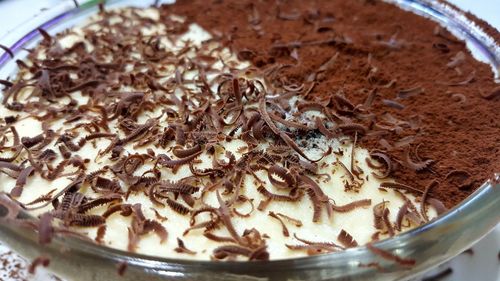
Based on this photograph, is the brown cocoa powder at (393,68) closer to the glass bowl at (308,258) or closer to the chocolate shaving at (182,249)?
the glass bowl at (308,258)

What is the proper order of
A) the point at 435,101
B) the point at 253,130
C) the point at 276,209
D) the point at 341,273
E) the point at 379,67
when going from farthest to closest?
the point at 379,67 < the point at 435,101 < the point at 253,130 < the point at 276,209 < the point at 341,273

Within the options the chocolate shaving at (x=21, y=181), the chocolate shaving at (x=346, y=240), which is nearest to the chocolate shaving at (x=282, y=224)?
the chocolate shaving at (x=346, y=240)

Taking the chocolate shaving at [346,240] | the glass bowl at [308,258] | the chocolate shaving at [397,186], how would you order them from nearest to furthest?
the glass bowl at [308,258] < the chocolate shaving at [346,240] < the chocolate shaving at [397,186]

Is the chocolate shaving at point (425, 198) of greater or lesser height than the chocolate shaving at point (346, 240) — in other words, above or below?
above

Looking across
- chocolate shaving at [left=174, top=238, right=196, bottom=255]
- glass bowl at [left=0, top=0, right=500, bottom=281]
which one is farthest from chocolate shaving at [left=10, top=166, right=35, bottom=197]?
chocolate shaving at [left=174, top=238, right=196, bottom=255]

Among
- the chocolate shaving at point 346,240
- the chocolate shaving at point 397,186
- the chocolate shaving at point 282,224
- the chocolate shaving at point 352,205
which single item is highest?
the chocolate shaving at point 397,186

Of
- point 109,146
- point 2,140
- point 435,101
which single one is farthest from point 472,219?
point 2,140

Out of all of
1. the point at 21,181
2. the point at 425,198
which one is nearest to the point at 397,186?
the point at 425,198

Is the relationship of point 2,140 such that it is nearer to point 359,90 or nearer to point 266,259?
point 266,259

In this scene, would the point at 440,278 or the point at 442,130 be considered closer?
the point at 440,278
